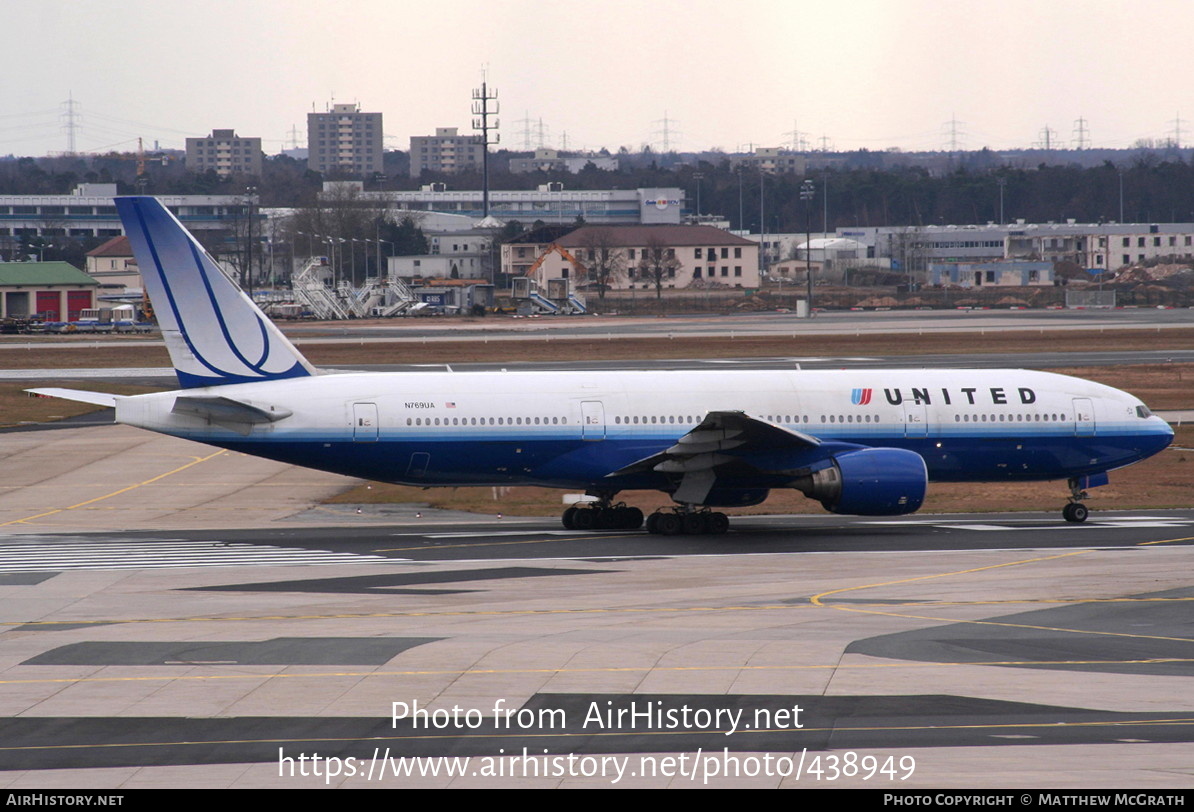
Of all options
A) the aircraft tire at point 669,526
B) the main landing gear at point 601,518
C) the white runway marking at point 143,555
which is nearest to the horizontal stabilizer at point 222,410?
the white runway marking at point 143,555

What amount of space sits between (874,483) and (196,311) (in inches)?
677

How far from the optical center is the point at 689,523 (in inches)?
1318

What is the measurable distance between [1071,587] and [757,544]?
8030 millimetres

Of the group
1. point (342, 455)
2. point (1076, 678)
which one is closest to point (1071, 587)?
point (1076, 678)

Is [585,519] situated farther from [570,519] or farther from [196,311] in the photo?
[196,311]

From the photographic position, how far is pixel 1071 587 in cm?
2614

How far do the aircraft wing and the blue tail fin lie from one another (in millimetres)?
9485

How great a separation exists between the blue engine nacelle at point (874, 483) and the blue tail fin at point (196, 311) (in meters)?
13.9

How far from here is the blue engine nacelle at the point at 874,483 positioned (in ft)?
104

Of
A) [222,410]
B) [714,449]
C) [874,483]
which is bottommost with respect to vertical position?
[874,483]

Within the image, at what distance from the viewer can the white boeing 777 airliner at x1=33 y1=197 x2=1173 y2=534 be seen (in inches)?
1260

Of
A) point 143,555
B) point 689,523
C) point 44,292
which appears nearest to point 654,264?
point 44,292

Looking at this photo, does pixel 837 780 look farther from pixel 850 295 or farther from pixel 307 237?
pixel 307 237

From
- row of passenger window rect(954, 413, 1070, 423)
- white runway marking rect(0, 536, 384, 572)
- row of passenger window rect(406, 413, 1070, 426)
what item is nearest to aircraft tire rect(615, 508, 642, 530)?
row of passenger window rect(406, 413, 1070, 426)
